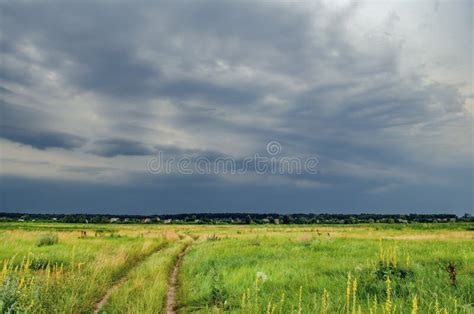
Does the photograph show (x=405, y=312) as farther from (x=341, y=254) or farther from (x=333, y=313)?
(x=341, y=254)

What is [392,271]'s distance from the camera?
10234 mm

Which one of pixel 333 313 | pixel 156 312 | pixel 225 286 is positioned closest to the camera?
pixel 333 313

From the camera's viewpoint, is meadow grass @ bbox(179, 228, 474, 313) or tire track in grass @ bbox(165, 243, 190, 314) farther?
tire track in grass @ bbox(165, 243, 190, 314)

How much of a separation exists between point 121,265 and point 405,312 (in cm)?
1188

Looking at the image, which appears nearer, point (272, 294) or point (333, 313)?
point (333, 313)

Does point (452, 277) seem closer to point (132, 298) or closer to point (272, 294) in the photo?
point (272, 294)

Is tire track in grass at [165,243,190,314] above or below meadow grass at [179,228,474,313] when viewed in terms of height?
below

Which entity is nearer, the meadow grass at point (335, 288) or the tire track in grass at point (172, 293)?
the meadow grass at point (335, 288)

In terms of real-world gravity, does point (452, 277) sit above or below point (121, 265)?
above

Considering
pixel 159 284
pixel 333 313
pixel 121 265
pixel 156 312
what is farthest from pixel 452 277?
pixel 121 265

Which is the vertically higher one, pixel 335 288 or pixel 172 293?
pixel 335 288

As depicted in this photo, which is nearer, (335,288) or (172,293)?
(335,288)

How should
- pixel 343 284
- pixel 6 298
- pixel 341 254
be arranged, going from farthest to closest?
pixel 341 254
pixel 343 284
pixel 6 298

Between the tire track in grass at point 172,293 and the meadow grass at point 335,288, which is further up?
the meadow grass at point 335,288
